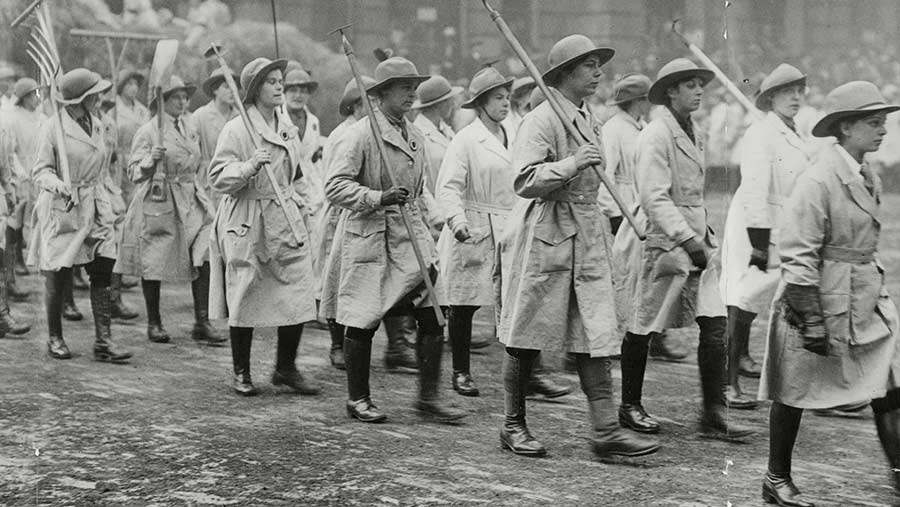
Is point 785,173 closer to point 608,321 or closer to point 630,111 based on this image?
point 608,321

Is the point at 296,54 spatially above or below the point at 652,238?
above

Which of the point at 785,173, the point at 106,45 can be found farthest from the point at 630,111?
the point at 106,45

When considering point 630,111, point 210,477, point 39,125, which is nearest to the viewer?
point 210,477

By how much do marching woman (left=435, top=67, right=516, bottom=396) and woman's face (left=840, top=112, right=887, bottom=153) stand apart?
2.70 m

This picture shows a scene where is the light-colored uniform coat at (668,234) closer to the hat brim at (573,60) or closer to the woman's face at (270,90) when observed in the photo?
the hat brim at (573,60)

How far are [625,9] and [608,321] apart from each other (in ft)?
5.45

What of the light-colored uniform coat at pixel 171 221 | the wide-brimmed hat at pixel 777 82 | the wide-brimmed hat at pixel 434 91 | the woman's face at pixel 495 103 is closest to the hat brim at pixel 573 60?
the wide-brimmed hat at pixel 777 82

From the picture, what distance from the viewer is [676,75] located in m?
5.91

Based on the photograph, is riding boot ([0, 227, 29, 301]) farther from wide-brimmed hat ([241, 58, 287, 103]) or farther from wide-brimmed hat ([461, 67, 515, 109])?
wide-brimmed hat ([461, 67, 515, 109])

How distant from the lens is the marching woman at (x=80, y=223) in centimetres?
728

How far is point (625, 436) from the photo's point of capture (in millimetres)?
5449

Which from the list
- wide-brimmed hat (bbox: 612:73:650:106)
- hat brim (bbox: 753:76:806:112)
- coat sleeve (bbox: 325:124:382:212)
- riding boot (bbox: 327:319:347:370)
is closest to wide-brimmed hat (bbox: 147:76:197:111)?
riding boot (bbox: 327:319:347:370)

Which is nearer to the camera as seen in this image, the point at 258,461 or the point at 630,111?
the point at 258,461

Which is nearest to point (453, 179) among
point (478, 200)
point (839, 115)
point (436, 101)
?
point (478, 200)
